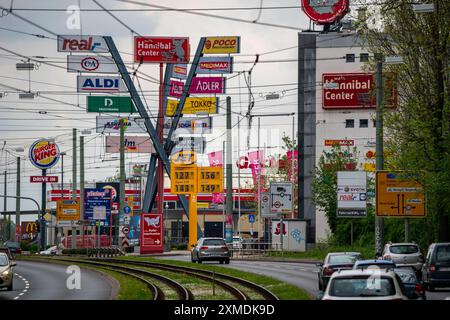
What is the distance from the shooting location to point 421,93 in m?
47.0

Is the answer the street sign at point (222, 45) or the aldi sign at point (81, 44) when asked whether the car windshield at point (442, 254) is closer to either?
the aldi sign at point (81, 44)

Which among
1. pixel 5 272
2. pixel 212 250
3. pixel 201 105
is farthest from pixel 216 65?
pixel 5 272

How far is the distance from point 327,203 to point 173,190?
16.1 m

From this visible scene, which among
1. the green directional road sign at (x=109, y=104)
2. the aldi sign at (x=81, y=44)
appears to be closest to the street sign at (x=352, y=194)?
the green directional road sign at (x=109, y=104)

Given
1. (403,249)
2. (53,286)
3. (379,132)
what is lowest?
(53,286)

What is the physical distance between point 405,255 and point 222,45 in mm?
54246

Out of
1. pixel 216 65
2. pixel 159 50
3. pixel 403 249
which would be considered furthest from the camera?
pixel 216 65

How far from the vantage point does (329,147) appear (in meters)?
98.1

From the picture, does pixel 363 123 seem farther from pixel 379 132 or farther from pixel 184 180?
pixel 379 132

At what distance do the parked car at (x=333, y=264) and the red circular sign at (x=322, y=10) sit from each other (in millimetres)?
A: 55467

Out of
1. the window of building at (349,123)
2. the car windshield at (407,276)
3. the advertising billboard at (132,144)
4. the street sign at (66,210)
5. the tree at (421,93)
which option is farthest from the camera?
the advertising billboard at (132,144)

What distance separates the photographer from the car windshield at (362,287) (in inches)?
741

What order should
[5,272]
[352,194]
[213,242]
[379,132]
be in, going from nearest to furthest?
[5,272]
[379,132]
[213,242]
[352,194]

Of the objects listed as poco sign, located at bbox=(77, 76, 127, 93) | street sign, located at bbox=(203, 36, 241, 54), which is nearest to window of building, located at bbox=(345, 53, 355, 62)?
street sign, located at bbox=(203, 36, 241, 54)
